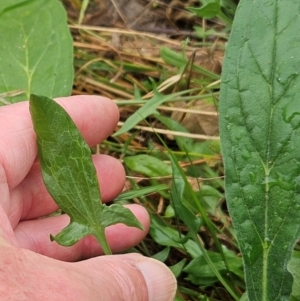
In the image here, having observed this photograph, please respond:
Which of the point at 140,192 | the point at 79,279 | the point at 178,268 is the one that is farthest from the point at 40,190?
the point at 79,279

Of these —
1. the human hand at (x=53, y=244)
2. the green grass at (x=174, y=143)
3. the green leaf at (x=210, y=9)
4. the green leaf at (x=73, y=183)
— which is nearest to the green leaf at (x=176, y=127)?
the green grass at (x=174, y=143)

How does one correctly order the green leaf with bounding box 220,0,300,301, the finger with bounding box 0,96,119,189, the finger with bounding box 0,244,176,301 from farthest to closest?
the finger with bounding box 0,96,119,189
the green leaf with bounding box 220,0,300,301
the finger with bounding box 0,244,176,301

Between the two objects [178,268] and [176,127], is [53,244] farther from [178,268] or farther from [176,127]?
[176,127]

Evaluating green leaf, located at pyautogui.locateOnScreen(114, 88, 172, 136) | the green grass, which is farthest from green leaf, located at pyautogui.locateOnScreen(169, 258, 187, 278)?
green leaf, located at pyautogui.locateOnScreen(114, 88, 172, 136)

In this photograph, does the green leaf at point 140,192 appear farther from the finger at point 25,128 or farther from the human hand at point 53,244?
the finger at point 25,128

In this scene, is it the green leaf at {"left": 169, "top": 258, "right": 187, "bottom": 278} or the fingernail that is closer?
the fingernail

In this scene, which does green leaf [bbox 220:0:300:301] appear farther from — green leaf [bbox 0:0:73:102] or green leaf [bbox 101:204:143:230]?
green leaf [bbox 0:0:73:102]

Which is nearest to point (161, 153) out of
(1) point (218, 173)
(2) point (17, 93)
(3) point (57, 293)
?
(1) point (218, 173)
